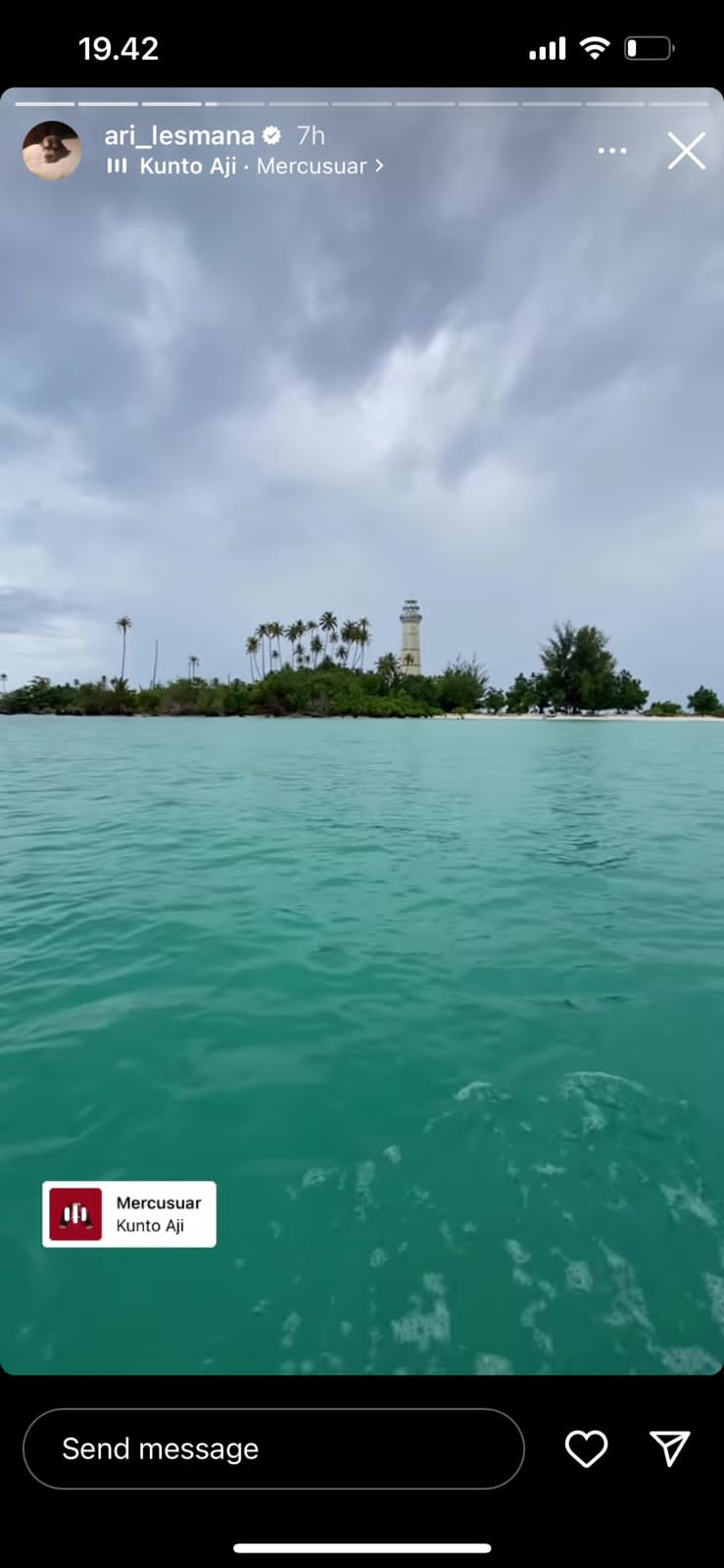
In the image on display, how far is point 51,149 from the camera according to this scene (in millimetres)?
2189

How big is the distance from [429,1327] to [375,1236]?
1.58ft

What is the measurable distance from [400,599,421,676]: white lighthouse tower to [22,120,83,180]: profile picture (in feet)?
331

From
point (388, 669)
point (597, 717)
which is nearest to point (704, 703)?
point (597, 717)

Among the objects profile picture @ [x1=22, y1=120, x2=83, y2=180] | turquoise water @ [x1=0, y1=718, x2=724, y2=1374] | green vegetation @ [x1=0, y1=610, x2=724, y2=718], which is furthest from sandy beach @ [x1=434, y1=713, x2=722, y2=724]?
profile picture @ [x1=22, y1=120, x2=83, y2=180]
